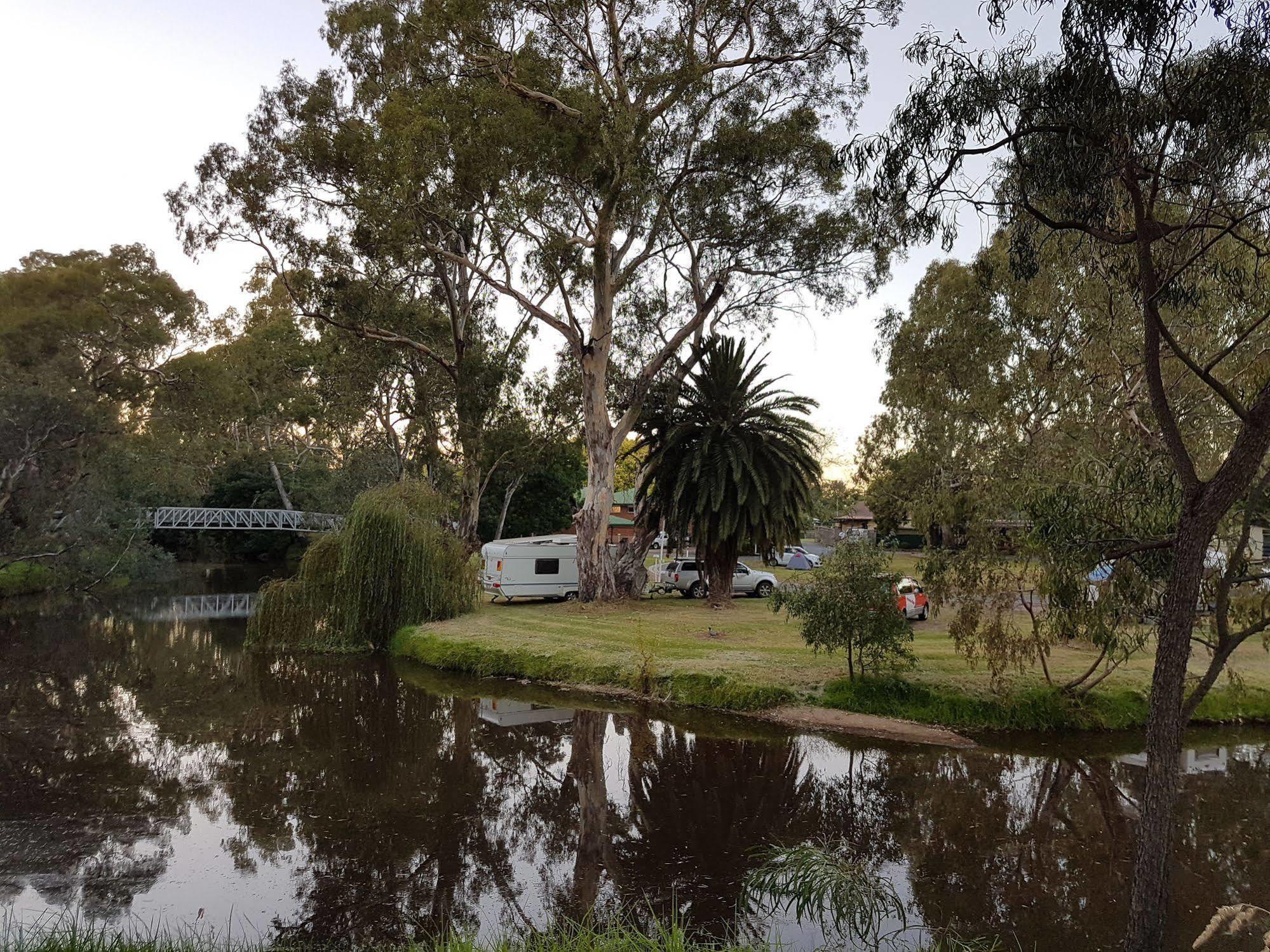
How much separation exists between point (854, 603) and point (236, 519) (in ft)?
132

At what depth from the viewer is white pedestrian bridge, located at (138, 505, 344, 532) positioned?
41156 millimetres

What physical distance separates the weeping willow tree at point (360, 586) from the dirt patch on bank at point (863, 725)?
10.2 m

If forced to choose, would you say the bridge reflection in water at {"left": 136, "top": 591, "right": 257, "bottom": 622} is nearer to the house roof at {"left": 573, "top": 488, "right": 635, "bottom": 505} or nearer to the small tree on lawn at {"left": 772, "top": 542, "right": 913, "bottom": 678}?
the house roof at {"left": 573, "top": 488, "right": 635, "bottom": 505}

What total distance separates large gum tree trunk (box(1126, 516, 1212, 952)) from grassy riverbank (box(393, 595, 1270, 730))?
610 cm

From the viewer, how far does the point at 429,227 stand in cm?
2584

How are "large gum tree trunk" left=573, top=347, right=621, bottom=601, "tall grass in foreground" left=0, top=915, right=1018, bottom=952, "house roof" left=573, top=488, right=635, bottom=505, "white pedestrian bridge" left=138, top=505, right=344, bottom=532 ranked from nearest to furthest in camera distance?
"tall grass in foreground" left=0, top=915, right=1018, bottom=952 < "large gum tree trunk" left=573, top=347, right=621, bottom=601 < "white pedestrian bridge" left=138, top=505, right=344, bottom=532 < "house roof" left=573, top=488, right=635, bottom=505

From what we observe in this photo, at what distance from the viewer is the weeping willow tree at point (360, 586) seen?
20094 mm

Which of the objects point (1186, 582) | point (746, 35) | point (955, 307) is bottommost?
point (1186, 582)

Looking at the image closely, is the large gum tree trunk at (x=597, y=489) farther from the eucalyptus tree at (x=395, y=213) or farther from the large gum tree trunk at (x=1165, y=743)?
the large gum tree trunk at (x=1165, y=743)

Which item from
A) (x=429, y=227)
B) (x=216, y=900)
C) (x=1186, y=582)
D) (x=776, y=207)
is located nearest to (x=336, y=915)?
(x=216, y=900)

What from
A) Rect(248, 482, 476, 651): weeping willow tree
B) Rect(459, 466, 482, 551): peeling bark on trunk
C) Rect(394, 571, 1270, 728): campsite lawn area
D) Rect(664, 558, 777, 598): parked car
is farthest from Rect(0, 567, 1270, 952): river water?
Rect(459, 466, 482, 551): peeling bark on trunk

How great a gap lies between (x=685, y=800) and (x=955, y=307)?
77.6 feet

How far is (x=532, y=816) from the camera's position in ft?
31.2

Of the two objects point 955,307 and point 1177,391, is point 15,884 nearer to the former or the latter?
point 1177,391
